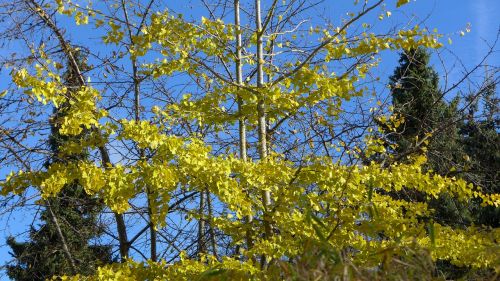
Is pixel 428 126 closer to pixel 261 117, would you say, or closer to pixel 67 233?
pixel 261 117

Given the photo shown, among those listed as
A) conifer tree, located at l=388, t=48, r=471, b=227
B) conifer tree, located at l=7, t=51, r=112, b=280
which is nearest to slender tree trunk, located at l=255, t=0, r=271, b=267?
conifer tree, located at l=388, t=48, r=471, b=227

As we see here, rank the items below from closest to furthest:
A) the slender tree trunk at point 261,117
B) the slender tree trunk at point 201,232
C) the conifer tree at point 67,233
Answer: the slender tree trunk at point 261,117
the slender tree trunk at point 201,232
the conifer tree at point 67,233

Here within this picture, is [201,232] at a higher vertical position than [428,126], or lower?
lower

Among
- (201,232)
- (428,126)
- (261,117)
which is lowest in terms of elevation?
(201,232)

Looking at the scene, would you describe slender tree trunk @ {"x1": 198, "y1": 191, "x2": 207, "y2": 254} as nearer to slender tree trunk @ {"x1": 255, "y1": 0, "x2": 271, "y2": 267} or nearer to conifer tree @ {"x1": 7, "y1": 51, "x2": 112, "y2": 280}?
conifer tree @ {"x1": 7, "y1": 51, "x2": 112, "y2": 280}

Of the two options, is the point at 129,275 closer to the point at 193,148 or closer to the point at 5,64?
the point at 193,148

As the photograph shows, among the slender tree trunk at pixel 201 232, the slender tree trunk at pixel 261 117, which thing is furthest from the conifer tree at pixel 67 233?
the slender tree trunk at pixel 261 117

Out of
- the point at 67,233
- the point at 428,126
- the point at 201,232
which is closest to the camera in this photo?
the point at 428,126

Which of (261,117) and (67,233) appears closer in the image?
(261,117)

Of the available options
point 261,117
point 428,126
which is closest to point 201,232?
point 261,117

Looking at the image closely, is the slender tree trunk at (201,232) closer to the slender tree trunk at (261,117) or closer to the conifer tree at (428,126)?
the slender tree trunk at (261,117)

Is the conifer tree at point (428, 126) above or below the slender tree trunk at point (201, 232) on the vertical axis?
above

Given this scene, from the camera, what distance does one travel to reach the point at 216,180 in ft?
18.0

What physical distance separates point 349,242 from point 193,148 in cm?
157
